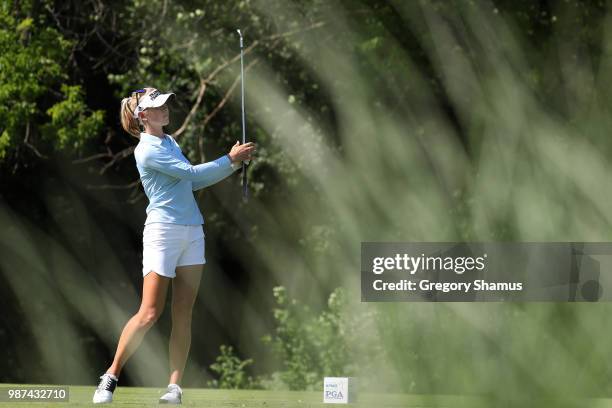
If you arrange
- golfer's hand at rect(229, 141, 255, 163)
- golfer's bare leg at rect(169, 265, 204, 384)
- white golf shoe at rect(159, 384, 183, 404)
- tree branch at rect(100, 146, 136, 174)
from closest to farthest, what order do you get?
golfer's hand at rect(229, 141, 255, 163) < white golf shoe at rect(159, 384, 183, 404) < golfer's bare leg at rect(169, 265, 204, 384) < tree branch at rect(100, 146, 136, 174)

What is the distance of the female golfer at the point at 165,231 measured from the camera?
3.94 metres

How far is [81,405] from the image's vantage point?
3768 millimetres

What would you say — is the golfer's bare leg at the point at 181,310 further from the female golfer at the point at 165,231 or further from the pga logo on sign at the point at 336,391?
the pga logo on sign at the point at 336,391

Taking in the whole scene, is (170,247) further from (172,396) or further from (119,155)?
(119,155)

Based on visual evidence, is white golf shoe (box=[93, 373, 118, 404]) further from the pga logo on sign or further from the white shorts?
the pga logo on sign

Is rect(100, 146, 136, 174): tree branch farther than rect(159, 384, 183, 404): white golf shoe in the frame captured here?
Yes

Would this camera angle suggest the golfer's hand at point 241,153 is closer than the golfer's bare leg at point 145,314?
Yes

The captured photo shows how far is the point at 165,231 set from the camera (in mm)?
3969

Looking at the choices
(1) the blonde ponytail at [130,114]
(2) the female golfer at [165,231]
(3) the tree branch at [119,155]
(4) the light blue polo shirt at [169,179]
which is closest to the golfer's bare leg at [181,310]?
(2) the female golfer at [165,231]

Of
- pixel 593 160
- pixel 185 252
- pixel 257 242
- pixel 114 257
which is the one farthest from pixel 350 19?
pixel 593 160

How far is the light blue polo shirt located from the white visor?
0.39 ft

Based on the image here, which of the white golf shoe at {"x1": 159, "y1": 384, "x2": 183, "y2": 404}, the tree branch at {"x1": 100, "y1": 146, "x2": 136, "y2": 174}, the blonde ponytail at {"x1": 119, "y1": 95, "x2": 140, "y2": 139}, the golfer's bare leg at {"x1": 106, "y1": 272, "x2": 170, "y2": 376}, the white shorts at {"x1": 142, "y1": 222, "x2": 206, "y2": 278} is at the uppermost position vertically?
the tree branch at {"x1": 100, "y1": 146, "x2": 136, "y2": 174}

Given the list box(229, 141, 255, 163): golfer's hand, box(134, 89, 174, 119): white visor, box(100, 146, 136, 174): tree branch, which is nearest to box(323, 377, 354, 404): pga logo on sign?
box(229, 141, 255, 163): golfer's hand

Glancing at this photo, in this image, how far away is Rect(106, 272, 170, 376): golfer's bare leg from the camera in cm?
400
